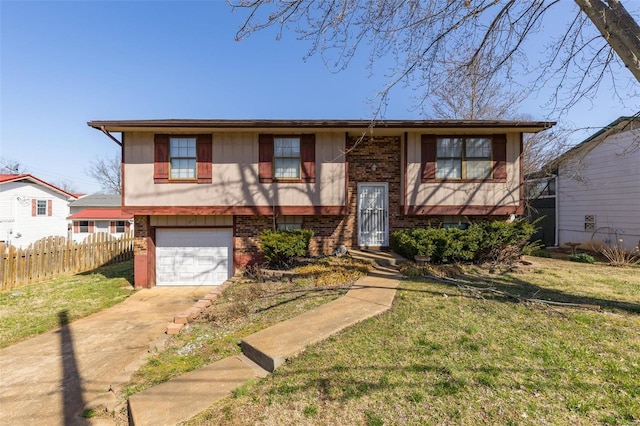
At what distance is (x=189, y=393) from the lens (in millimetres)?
2986

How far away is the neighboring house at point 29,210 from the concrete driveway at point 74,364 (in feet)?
65.1

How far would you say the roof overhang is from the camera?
27.0 ft

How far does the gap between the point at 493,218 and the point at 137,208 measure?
11184 millimetres

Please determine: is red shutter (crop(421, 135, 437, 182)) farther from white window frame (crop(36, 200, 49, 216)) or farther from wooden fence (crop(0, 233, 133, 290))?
white window frame (crop(36, 200, 49, 216))

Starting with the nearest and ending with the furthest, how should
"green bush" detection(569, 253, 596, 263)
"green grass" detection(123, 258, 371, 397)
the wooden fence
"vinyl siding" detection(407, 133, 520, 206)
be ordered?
1. "green grass" detection(123, 258, 371, 397)
2. "vinyl siding" detection(407, 133, 520, 206)
3. the wooden fence
4. "green bush" detection(569, 253, 596, 263)

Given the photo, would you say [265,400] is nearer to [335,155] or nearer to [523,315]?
[523,315]

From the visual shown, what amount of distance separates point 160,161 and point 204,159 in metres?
1.31

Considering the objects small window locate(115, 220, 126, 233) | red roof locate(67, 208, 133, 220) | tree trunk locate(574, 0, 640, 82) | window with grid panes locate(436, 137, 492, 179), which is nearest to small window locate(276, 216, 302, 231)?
window with grid panes locate(436, 137, 492, 179)

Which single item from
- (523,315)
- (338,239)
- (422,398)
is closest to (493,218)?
(338,239)

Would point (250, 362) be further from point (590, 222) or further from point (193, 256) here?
point (590, 222)

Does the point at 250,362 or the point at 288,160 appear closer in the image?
the point at 250,362

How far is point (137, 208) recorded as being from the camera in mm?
8648

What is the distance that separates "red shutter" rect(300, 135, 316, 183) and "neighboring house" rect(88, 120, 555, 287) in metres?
0.03

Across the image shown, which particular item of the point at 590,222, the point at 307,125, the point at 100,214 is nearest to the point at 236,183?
the point at 307,125
